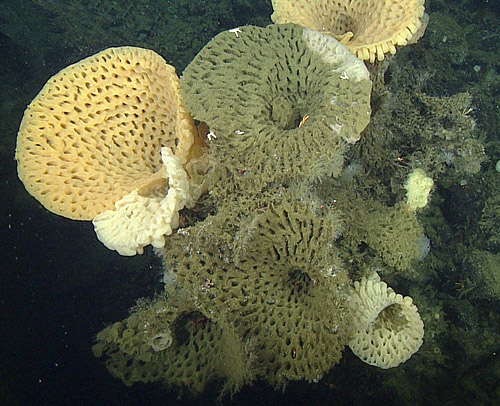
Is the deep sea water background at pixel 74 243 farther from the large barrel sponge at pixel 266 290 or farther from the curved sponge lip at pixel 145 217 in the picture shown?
the curved sponge lip at pixel 145 217

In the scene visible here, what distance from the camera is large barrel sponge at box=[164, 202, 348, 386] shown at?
206 centimetres

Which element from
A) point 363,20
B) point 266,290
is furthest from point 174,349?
point 363,20

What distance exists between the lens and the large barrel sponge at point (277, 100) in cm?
194

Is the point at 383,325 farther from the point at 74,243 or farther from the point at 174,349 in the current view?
the point at 74,243

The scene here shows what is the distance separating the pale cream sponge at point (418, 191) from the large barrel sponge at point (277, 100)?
73cm

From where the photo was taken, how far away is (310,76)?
205cm

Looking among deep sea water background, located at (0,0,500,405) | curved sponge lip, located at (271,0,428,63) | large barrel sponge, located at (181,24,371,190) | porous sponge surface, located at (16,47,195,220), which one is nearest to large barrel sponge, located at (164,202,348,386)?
large barrel sponge, located at (181,24,371,190)

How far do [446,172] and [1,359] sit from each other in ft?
15.6

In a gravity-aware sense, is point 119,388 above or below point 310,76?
below

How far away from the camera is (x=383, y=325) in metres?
2.40

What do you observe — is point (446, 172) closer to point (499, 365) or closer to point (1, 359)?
point (499, 365)

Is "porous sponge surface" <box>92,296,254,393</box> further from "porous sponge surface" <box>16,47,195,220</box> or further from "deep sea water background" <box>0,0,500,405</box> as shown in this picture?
"deep sea water background" <box>0,0,500,405</box>

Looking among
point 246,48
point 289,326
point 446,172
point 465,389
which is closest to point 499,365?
point 465,389

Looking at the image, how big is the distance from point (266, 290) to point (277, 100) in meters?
1.05
